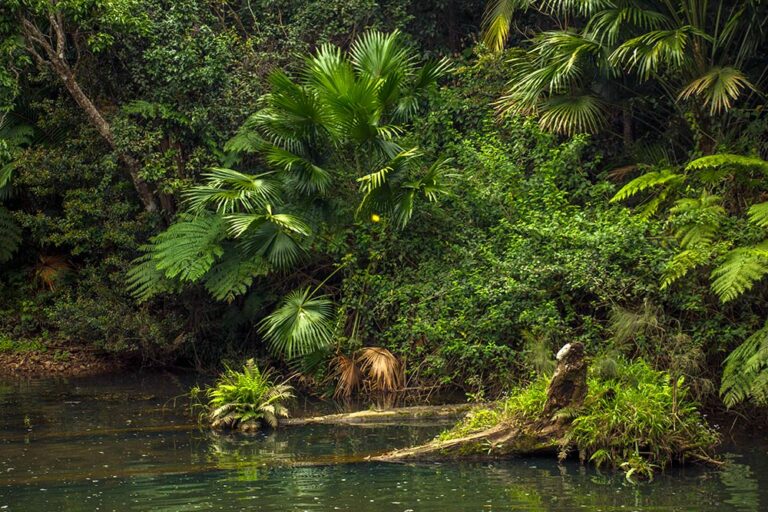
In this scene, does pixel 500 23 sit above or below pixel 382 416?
above

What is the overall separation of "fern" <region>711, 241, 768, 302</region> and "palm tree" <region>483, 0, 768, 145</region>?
2.42 metres

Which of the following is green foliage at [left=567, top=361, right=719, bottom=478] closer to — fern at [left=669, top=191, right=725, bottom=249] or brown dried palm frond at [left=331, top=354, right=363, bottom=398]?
fern at [left=669, top=191, right=725, bottom=249]

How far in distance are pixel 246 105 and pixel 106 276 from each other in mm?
3939

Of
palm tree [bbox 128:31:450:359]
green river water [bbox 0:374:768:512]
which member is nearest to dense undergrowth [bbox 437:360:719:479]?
green river water [bbox 0:374:768:512]

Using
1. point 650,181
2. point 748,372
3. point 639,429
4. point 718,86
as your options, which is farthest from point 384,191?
point 639,429

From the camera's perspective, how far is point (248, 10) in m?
19.7

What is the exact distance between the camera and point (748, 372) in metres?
12.2

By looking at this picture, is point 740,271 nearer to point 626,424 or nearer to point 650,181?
point 650,181

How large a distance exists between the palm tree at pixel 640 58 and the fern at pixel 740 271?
7.93 ft

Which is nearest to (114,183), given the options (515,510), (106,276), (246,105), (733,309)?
(106,276)

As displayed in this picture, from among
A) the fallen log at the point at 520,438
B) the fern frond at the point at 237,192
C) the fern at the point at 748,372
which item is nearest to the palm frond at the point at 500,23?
the fern frond at the point at 237,192

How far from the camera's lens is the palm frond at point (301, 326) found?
1524 centimetres

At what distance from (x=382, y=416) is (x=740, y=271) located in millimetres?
4484

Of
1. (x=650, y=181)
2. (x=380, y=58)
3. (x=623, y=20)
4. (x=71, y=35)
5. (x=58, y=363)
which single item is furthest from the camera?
(x=58, y=363)
